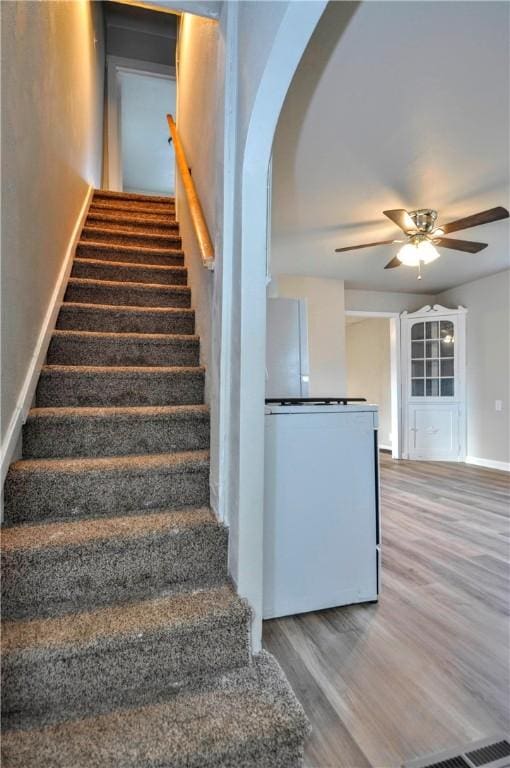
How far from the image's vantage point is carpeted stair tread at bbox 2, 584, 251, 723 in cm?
110

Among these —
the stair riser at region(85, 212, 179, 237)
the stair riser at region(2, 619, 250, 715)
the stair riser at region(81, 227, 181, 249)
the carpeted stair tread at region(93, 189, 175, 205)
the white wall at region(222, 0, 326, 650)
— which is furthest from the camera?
the carpeted stair tread at region(93, 189, 175, 205)

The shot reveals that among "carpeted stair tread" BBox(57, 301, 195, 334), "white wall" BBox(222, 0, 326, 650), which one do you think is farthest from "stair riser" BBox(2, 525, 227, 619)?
"carpeted stair tread" BBox(57, 301, 195, 334)

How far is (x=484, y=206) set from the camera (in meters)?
3.31

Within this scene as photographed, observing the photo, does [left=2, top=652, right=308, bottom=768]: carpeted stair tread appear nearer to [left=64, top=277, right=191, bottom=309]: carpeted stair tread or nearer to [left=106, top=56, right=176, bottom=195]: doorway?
[left=64, top=277, right=191, bottom=309]: carpeted stair tread

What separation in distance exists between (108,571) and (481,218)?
303 centimetres

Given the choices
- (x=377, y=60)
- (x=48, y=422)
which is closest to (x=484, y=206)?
(x=377, y=60)

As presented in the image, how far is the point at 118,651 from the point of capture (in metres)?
1.16

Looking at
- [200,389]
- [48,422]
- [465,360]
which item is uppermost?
[465,360]

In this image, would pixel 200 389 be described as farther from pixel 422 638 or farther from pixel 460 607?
pixel 460 607

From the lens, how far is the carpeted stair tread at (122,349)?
2189 mm

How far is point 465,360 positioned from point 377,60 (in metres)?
4.58

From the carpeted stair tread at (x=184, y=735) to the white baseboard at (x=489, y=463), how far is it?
4.92 meters

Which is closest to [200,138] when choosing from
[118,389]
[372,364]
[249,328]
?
[118,389]

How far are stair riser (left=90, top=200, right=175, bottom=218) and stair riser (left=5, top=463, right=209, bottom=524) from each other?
2.85 m
